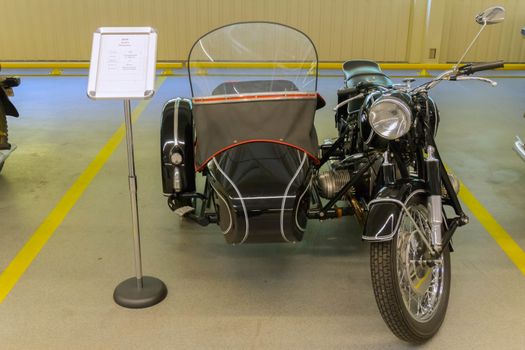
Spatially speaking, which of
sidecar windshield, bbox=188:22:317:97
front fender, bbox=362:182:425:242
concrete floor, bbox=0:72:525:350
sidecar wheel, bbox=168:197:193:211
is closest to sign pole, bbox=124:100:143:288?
concrete floor, bbox=0:72:525:350

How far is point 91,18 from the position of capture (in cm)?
1204

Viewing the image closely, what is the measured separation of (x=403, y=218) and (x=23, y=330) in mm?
2180

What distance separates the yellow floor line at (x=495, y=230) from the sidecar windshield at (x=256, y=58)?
182 cm

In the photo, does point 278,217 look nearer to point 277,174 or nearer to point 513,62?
point 277,174

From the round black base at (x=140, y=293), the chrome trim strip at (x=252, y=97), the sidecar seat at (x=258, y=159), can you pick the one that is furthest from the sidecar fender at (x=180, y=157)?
the round black base at (x=140, y=293)

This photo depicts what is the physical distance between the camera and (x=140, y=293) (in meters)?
3.51

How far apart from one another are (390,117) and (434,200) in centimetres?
50

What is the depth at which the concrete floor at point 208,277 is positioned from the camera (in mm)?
3168

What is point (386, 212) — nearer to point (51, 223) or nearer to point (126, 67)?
point (126, 67)

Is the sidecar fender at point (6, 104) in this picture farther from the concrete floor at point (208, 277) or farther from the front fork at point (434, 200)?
the front fork at point (434, 200)

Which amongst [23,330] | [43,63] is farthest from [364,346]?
[43,63]

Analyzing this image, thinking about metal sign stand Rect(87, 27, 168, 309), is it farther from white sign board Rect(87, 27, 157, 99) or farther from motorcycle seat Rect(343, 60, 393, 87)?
motorcycle seat Rect(343, 60, 393, 87)

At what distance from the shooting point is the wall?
11.9 meters

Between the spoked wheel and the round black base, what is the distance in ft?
4.48
